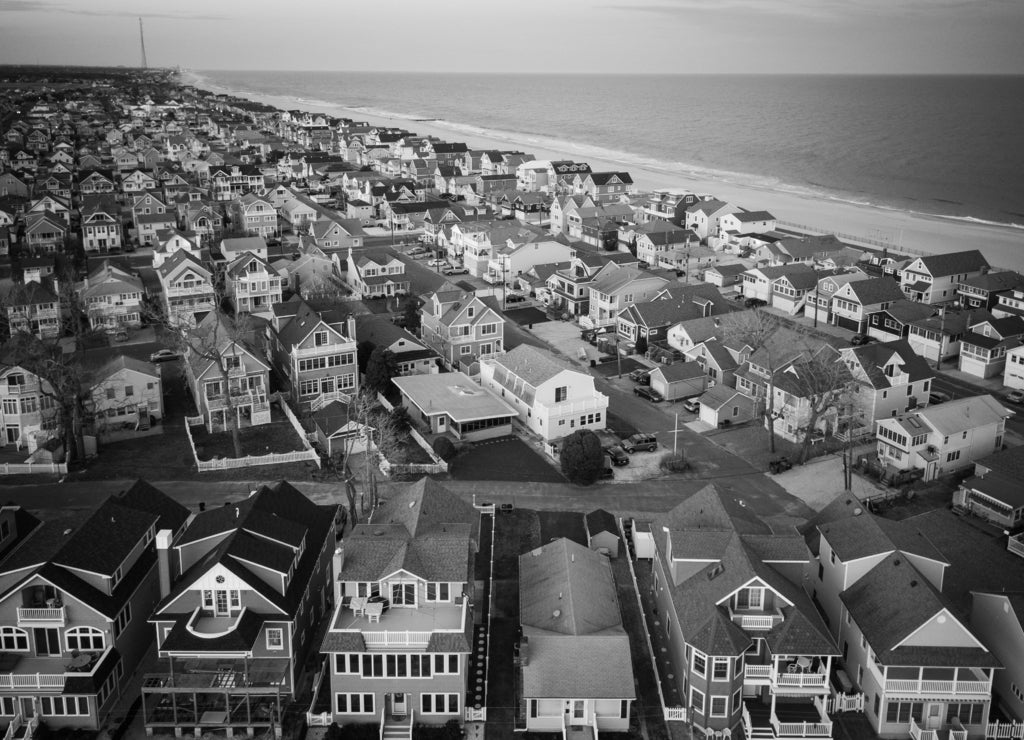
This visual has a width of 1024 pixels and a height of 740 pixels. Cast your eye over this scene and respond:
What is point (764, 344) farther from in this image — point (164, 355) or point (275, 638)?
point (164, 355)

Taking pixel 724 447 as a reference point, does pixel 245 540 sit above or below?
above

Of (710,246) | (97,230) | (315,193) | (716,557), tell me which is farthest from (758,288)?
(315,193)

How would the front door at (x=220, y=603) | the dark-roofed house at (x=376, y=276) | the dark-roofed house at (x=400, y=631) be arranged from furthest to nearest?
the dark-roofed house at (x=376, y=276) < the front door at (x=220, y=603) < the dark-roofed house at (x=400, y=631)

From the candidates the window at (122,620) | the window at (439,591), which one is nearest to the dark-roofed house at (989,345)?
the window at (439,591)

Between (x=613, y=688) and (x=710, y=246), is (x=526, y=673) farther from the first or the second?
(x=710, y=246)

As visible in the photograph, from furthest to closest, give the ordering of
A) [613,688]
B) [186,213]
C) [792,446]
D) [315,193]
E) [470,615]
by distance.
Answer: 1. [315,193]
2. [186,213]
3. [792,446]
4. [470,615]
5. [613,688]

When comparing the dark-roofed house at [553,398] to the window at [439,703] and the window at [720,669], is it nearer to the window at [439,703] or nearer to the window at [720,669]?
the window at [439,703]

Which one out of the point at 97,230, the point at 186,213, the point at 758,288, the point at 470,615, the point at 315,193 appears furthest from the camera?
the point at 315,193

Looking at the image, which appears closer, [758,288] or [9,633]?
[9,633]
